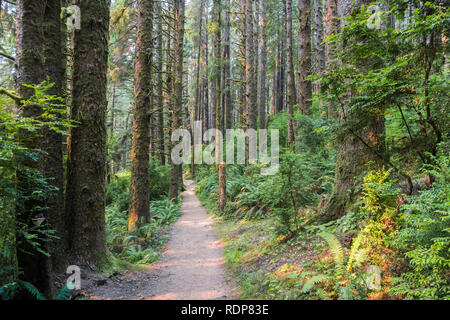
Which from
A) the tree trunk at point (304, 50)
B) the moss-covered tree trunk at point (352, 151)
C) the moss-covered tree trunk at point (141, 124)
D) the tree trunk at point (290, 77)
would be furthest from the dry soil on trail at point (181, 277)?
the tree trunk at point (304, 50)

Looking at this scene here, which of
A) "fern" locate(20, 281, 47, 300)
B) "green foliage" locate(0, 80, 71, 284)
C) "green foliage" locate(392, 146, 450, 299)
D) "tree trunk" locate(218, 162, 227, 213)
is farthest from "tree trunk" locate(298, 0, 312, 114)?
"fern" locate(20, 281, 47, 300)

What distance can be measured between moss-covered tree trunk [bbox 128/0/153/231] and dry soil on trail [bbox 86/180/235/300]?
5.30 feet

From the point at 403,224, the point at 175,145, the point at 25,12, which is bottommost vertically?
the point at 403,224

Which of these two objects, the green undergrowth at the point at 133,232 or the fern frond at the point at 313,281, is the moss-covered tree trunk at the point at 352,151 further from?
the green undergrowth at the point at 133,232

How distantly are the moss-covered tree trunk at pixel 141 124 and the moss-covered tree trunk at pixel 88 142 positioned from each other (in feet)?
12.2

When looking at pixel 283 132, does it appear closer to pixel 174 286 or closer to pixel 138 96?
pixel 138 96

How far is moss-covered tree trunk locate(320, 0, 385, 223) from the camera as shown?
428cm

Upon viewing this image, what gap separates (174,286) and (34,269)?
272 centimetres

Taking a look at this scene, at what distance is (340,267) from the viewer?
358 centimetres

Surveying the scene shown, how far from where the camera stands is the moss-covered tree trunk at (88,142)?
17.1 feet

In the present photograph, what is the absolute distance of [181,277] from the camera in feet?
19.0

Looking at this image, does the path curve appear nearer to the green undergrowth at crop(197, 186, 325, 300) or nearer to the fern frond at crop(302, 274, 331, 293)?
the green undergrowth at crop(197, 186, 325, 300)

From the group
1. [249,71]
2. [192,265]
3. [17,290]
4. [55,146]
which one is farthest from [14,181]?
[249,71]
